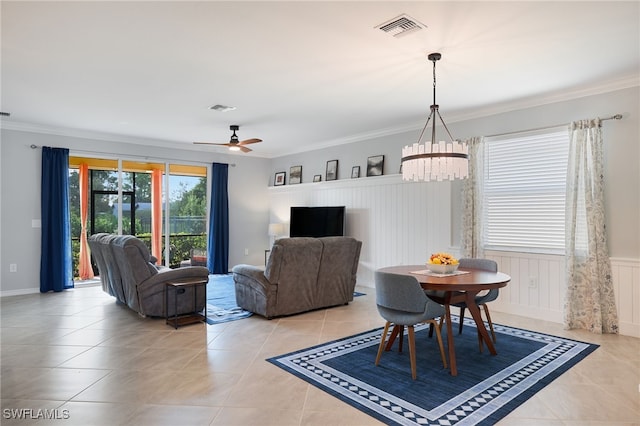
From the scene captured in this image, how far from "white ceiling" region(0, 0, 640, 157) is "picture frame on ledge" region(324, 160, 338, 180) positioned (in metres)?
1.68

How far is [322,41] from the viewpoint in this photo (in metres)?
3.10

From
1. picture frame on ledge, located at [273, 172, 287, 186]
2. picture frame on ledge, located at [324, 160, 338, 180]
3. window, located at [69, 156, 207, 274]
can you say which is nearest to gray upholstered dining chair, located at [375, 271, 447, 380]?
picture frame on ledge, located at [324, 160, 338, 180]

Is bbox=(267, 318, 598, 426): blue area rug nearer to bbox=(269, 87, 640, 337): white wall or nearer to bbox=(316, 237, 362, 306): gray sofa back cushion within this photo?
bbox=(269, 87, 640, 337): white wall

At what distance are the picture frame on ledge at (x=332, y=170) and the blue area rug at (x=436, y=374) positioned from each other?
12.5ft

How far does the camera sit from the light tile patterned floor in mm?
2425

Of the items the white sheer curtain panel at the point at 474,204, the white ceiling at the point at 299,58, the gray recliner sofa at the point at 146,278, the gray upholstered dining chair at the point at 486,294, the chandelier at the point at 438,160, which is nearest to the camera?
the white ceiling at the point at 299,58

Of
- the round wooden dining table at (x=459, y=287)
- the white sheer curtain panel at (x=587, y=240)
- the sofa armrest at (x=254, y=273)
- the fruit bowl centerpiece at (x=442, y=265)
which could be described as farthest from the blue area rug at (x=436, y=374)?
the sofa armrest at (x=254, y=273)

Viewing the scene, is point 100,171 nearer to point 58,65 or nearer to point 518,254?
point 58,65

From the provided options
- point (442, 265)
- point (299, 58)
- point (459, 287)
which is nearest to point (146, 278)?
point (299, 58)

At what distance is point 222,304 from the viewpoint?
5.32 meters

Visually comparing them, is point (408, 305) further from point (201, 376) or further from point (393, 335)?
point (201, 376)

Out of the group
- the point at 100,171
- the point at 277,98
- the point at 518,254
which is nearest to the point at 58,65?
the point at 277,98

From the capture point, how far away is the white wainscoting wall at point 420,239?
13.3 feet

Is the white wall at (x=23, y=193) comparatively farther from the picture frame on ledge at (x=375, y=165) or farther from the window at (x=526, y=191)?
the window at (x=526, y=191)
